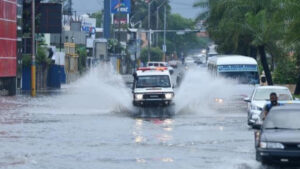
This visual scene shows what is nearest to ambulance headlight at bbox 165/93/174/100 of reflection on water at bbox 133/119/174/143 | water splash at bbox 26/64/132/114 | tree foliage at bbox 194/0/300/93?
water splash at bbox 26/64/132/114

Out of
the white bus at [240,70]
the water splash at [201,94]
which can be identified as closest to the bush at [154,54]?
the white bus at [240,70]

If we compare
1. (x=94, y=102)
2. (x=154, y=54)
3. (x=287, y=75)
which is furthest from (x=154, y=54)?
(x=94, y=102)

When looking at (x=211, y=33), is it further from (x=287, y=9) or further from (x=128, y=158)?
(x=128, y=158)

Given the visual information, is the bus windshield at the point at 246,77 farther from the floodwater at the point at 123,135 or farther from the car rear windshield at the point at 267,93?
the car rear windshield at the point at 267,93

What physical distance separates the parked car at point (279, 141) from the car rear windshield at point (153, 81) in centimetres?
1899

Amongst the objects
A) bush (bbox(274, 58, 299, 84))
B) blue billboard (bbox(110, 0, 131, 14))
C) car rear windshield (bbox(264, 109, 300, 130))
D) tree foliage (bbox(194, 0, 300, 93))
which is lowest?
bush (bbox(274, 58, 299, 84))

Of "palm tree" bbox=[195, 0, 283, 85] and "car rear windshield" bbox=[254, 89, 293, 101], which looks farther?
"palm tree" bbox=[195, 0, 283, 85]

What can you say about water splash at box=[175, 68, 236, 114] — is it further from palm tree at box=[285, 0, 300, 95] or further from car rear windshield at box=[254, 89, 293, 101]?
car rear windshield at box=[254, 89, 293, 101]

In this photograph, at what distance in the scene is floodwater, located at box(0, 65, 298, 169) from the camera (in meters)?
20.0

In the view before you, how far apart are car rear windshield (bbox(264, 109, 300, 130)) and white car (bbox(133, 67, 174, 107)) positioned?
1780 centimetres

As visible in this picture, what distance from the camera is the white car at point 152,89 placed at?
124 ft

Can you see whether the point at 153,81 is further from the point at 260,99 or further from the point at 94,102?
the point at 94,102

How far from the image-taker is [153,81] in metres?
38.8

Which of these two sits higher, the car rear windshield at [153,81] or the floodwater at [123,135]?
the car rear windshield at [153,81]
